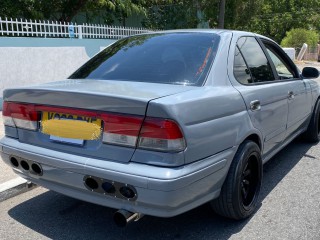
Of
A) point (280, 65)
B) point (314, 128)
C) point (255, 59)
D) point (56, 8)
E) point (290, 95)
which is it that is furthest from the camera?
point (56, 8)

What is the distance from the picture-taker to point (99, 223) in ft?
10.5

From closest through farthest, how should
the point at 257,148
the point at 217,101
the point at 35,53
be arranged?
the point at 217,101
the point at 257,148
the point at 35,53

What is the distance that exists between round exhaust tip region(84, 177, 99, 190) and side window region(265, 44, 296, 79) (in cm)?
257

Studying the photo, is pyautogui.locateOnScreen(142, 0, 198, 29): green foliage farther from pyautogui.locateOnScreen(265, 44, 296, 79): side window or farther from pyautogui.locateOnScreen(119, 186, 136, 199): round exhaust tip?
pyautogui.locateOnScreen(119, 186, 136, 199): round exhaust tip

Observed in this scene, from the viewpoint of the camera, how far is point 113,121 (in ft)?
8.13

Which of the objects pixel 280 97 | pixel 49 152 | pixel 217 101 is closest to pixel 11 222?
pixel 49 152

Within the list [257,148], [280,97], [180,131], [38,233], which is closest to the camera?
[180,131]

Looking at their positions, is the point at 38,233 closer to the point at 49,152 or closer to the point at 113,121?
the point at 49,152

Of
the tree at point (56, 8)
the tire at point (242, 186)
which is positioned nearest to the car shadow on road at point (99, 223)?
the tire at point (242, 186)

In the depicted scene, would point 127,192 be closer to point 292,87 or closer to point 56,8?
point 292,87

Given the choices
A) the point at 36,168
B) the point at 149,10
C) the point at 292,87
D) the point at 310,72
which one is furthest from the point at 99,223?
the point at 149,10

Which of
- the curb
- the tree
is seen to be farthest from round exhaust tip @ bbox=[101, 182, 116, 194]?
the tree

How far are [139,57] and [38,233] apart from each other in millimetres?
1743

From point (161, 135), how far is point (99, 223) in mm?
1283
